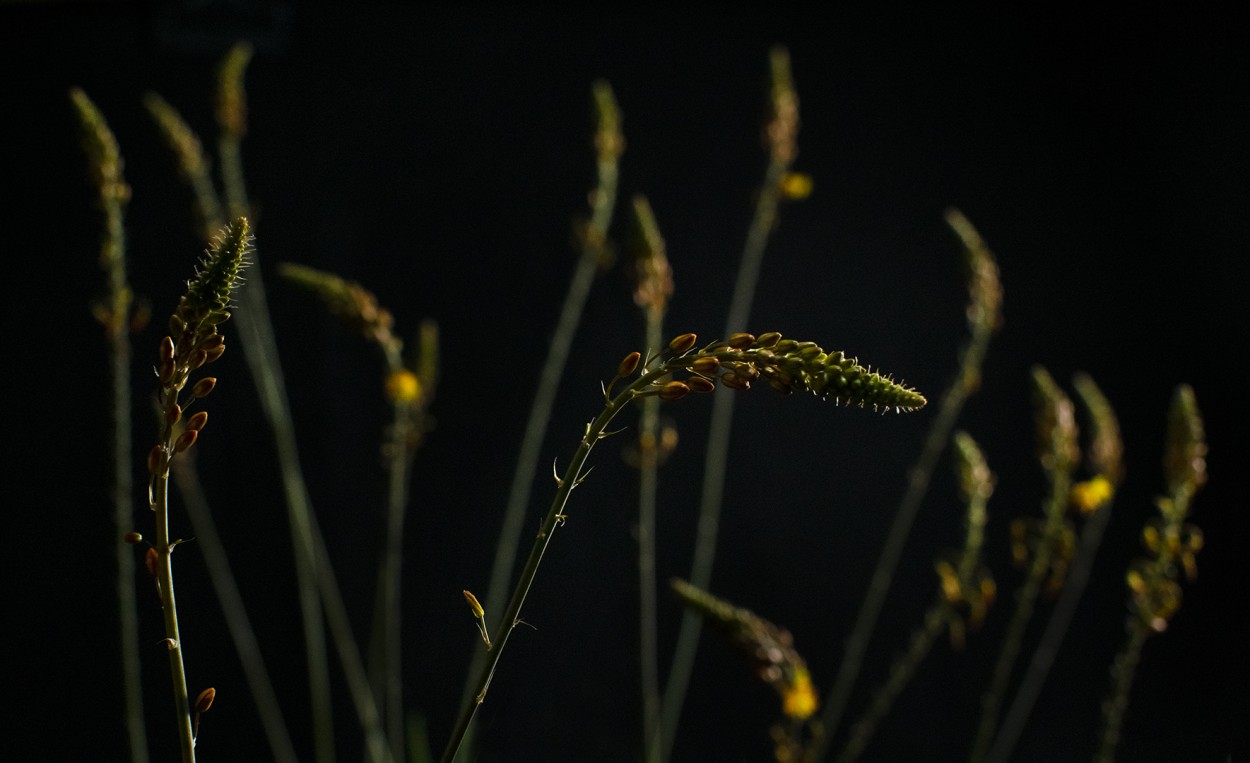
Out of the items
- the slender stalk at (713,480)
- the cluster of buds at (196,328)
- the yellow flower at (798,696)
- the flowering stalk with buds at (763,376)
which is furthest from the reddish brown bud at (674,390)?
the slender stalk at (713,480)

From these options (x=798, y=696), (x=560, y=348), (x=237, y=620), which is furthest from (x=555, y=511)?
(x=237, y=620)

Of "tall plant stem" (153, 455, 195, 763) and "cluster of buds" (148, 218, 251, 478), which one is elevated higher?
"cluster of buds" (148, 218, 251, 478)

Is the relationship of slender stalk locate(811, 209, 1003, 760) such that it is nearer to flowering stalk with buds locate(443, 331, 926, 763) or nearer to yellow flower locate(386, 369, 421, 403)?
yellow flower locate(386, 369, 421, 403)

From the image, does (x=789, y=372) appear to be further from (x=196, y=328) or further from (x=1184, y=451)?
(x=1184, y=451)

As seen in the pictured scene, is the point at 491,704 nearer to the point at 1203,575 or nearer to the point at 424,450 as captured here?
the point at 424,450

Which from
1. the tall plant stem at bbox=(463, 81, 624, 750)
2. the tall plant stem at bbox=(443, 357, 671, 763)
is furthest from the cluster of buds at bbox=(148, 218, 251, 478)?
the tall plant stem at bbox=(463, 81, 624, 750)

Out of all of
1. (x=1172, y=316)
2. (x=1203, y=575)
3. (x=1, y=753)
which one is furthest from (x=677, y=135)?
(x=1, y=753)
